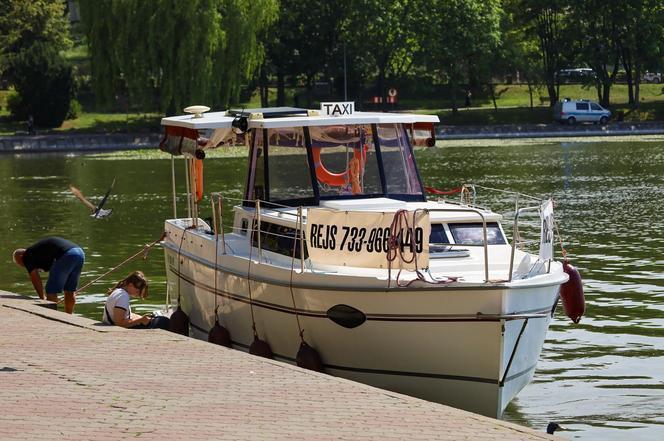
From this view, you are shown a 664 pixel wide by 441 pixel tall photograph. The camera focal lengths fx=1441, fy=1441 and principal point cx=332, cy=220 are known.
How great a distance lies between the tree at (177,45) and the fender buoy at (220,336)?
58.2m

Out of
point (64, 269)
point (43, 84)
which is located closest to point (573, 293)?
point (64, 269)

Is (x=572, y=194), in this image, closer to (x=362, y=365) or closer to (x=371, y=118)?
(x=371, y=118)

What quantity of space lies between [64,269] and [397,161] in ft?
16.1

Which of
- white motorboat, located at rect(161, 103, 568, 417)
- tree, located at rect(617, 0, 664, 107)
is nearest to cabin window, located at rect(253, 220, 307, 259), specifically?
white motorboat, located at rect(161, 103, 568, 417)

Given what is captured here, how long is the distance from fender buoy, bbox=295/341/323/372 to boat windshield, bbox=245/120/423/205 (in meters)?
2.89

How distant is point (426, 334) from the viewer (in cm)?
1523

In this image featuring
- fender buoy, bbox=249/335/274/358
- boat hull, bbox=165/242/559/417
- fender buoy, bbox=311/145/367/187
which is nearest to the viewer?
boat hull, bbox=165/242/559/417

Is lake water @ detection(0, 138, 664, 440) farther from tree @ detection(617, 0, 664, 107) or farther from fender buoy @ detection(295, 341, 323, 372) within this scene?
tree @ detection(617, 0, 664, 107)

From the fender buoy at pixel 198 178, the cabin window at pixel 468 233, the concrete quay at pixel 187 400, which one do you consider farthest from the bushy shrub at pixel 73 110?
the concrete quay at pixel 187 400

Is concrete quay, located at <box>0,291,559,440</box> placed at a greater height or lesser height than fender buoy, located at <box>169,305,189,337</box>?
greater

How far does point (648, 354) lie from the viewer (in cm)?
1966

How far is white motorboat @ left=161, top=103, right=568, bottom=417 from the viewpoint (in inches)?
596

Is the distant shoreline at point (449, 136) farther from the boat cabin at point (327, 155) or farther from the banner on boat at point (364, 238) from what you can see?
the banner on boat at point (364, 238)

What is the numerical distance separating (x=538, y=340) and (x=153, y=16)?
62470mm
